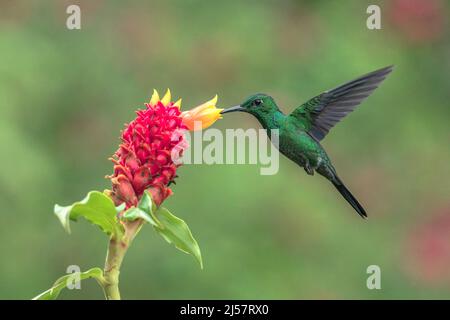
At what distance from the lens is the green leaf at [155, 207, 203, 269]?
5.15 ft

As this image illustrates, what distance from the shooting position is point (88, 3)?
4160 millimetres

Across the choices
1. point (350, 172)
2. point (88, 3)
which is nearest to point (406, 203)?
point (350, 172)

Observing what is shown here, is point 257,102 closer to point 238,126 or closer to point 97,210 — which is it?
point 97,210

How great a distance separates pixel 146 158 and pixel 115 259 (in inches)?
7.9

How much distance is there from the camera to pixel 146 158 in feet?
5.13

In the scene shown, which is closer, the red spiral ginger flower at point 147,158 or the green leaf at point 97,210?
the green leaf at point 97,210

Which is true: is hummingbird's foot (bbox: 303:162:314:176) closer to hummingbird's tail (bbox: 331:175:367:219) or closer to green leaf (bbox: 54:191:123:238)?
hummingbird's tail (bbox: 331:175:367:219)

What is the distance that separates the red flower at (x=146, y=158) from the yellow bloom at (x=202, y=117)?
4cm

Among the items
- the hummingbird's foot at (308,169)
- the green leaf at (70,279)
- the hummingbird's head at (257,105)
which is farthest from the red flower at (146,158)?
the hummingbird's foot at (308,169)

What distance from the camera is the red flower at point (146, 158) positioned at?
5.13 ft

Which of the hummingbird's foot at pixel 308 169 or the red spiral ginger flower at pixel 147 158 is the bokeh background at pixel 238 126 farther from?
the red spiral ginger flower at pixel 147 158

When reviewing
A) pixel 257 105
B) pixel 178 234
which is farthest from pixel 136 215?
pixel 257 105

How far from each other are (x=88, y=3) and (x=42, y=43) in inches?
12.5

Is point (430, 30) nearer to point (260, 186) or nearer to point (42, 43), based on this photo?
point (260, 186)
